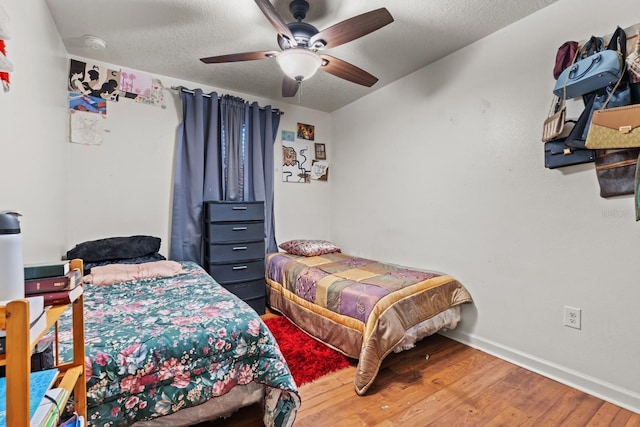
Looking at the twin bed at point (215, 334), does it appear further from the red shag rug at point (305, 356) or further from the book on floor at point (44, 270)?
the book on floor at point (44, 270)

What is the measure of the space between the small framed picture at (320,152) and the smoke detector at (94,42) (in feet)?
7.25

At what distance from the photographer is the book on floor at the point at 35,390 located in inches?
23.7

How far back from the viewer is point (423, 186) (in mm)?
2680

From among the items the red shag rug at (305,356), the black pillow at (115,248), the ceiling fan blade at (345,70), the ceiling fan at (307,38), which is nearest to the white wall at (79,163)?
the black pillow at (115,248)

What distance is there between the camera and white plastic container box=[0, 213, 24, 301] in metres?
0.58

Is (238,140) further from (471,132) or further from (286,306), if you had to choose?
A: (471,132)

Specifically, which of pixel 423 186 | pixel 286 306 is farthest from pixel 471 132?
pixel 286 306

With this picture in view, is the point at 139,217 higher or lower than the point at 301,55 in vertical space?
lower

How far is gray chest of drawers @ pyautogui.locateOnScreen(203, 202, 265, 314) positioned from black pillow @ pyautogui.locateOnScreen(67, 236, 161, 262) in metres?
0.48

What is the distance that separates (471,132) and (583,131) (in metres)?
0.75

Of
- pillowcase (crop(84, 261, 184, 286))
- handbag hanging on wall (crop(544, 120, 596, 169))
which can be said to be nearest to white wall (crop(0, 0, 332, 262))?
pillowcase (crop(84, 261, 184, 286))

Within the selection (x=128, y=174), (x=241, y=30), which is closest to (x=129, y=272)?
(x=128, y=174)

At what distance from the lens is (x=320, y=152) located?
12.5 ft

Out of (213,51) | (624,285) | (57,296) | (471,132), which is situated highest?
(213,51)
